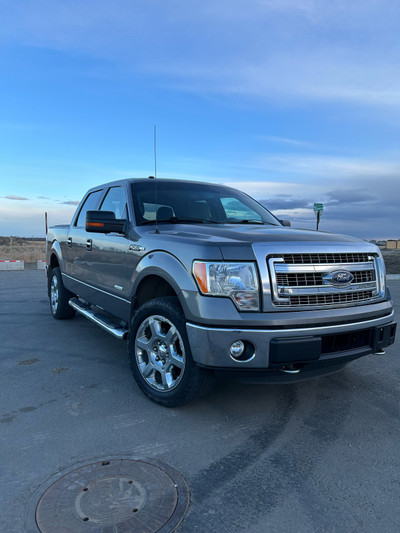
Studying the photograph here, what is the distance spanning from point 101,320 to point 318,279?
2.57m

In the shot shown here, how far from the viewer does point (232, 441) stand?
275 centimetres

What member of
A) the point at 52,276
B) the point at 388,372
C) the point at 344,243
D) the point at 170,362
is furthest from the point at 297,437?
the point at 52,276

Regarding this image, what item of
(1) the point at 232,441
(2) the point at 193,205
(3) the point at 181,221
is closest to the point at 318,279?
(1) the point at 232,441

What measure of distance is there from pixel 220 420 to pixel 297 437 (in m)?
0.59

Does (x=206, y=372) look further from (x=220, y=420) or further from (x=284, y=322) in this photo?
(x=284, y=322)

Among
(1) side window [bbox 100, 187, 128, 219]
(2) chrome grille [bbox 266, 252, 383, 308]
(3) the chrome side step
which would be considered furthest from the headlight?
(1) side window [bbox 100, 187, 128, 219]

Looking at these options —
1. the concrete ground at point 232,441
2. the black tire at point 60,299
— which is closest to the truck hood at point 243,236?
the concrete ground at point 232,441

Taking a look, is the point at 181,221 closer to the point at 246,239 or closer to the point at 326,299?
the point at 246,239

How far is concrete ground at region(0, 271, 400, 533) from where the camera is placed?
2057 mm

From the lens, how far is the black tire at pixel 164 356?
2.95 metres

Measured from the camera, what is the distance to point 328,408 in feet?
10.7

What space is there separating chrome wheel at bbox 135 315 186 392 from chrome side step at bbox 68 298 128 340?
457mm

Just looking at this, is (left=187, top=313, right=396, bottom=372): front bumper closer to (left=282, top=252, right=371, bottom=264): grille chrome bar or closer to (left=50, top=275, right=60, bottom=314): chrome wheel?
(left=282, top=252, right=371, bottom=264): grille chrome bar

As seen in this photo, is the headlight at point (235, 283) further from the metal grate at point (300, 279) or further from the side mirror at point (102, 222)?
the side mirror at point (102, 222)
